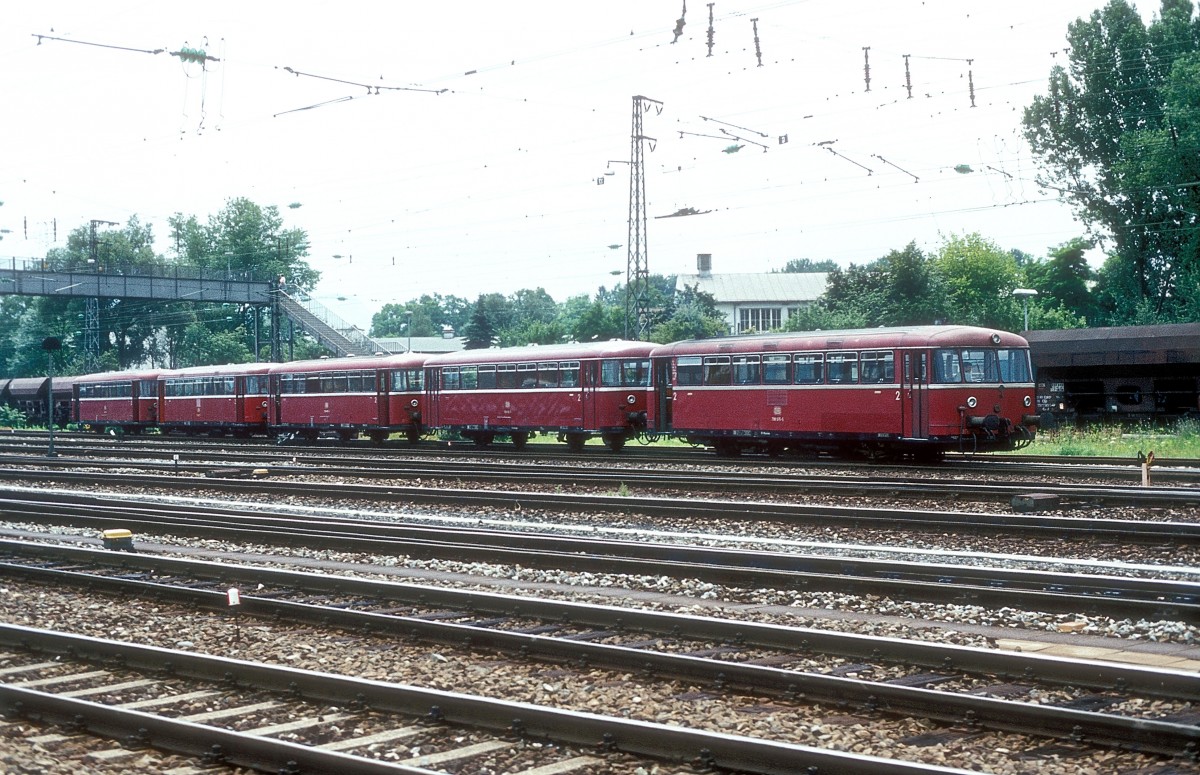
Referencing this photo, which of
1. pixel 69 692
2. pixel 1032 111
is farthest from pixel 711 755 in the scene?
pixel 1032 111

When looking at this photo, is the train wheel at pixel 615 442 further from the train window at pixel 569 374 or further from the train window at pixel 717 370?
the train window at pixel 717 370

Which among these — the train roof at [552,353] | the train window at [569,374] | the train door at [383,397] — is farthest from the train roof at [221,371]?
the train window at [569,374]

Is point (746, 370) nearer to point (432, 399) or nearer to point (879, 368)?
point (879, 368)

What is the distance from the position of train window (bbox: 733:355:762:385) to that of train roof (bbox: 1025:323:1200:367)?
34.1 feet

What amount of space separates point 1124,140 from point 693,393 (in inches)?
1319

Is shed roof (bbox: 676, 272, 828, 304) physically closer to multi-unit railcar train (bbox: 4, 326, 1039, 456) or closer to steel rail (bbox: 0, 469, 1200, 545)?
multi-unit railcar train (bbox: 4, 326, 1039, 456)

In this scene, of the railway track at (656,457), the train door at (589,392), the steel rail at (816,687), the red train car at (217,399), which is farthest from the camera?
the red train car at (217,399)

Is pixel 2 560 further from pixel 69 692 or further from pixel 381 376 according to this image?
pixel 381 376

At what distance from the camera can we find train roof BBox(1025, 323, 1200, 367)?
109 ft

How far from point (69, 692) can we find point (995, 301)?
75.3m

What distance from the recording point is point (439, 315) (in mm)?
178750

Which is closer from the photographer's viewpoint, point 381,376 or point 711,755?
point 711,755

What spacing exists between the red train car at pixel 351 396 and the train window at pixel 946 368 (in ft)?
58.6

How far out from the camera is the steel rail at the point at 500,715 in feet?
19.6
